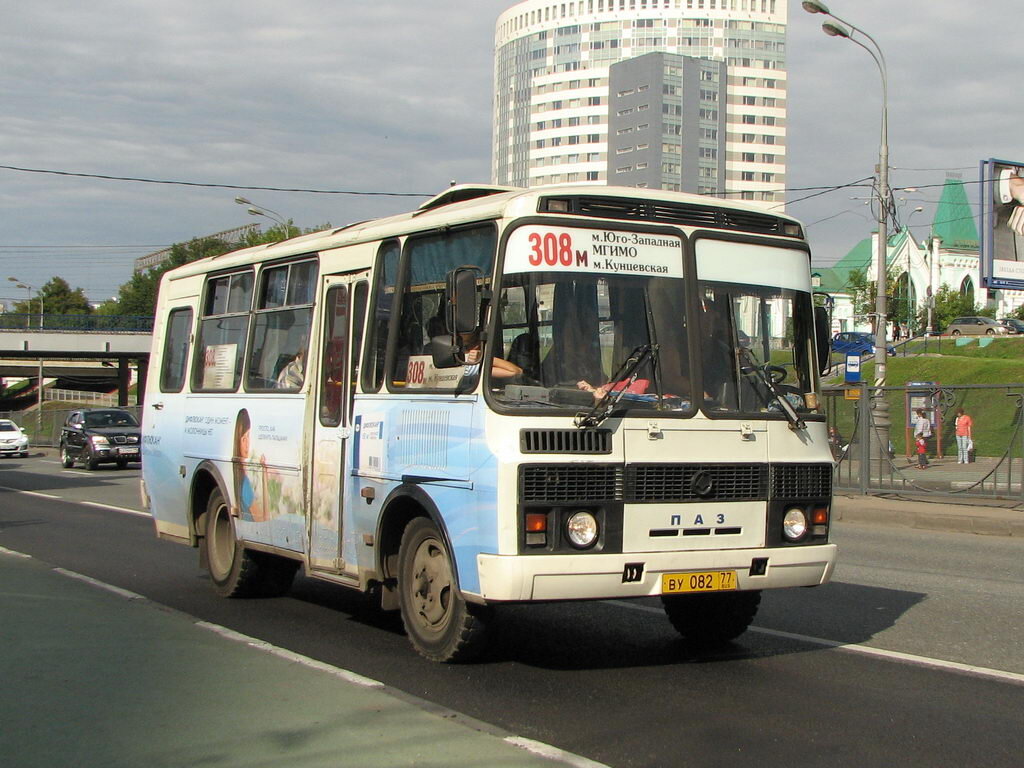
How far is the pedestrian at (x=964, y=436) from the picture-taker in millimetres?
18438

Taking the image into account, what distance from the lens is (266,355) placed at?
31.3ft

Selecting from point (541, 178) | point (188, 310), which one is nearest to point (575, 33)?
point (541, 178)

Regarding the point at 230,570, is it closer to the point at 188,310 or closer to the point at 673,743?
the point at 188,310

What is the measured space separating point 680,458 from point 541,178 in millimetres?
167574

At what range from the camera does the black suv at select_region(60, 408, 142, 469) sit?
34094 millimetres

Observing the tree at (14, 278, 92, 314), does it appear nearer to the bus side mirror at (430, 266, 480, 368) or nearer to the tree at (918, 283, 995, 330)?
the tree at (918, 283, 995, 330)

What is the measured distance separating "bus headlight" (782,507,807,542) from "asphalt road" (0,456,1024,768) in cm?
80

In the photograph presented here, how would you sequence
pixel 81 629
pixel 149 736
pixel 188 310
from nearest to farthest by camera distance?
pixel 149 736
pixel 81 629
pixel 188 310

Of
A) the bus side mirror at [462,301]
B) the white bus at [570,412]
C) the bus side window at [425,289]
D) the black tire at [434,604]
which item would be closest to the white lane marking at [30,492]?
the white bus at [570,412]

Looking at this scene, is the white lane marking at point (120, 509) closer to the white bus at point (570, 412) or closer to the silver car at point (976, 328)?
the white bus at point (570, 412)

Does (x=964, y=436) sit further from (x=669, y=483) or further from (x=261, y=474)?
(x=669, y=483)

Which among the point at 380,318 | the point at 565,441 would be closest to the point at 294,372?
the point at 380,318

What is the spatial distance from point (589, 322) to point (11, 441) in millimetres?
40833

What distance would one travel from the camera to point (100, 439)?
3409cm
